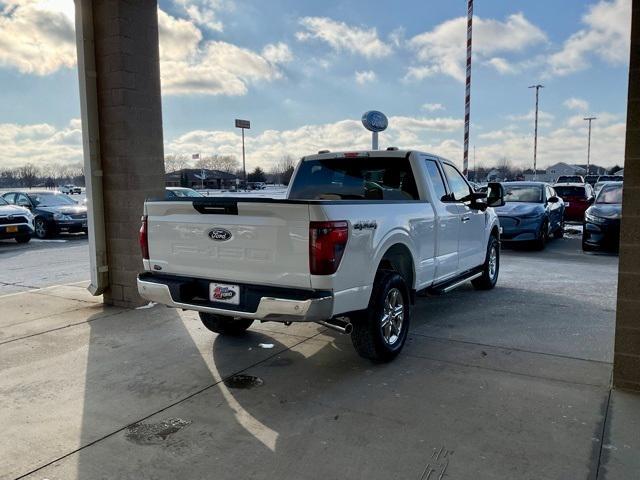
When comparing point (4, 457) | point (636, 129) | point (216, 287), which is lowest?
point (4, 457)

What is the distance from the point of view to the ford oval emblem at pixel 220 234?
4.34 m

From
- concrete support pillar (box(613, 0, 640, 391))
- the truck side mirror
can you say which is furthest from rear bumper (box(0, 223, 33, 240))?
concrete support pillar (box(613, 0, 640, 391))

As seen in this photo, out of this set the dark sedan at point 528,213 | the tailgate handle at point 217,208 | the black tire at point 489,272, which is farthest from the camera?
the dark sedan at point 528,213

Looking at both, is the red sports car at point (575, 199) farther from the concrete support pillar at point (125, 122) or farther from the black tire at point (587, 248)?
the concrete support pillar at point (125, 122)

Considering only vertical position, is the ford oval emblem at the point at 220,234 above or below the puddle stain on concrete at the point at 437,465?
above

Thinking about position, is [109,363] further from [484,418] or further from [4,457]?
[484,418]

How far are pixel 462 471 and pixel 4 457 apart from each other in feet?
8.86

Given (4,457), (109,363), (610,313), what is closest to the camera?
(4,457)

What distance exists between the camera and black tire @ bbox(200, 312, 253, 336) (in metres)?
5.60

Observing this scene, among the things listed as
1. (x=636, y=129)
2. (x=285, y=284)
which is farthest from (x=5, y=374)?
(x=636, y=129)

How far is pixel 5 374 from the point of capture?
4.69 metres

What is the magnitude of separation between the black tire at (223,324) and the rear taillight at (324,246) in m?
1.92

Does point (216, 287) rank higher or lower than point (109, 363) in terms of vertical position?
higher

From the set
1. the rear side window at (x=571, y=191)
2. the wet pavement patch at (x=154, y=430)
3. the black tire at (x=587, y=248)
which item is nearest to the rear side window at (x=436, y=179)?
the wet pavement patch at (x=154, y=430)
